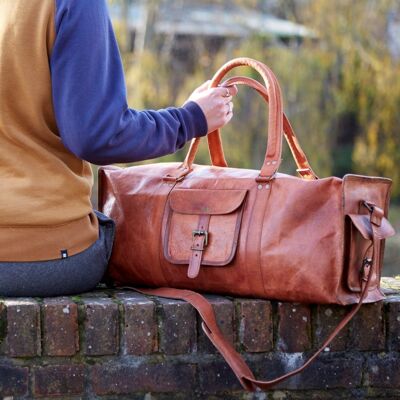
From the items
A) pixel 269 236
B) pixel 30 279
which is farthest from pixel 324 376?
pixel 30 279

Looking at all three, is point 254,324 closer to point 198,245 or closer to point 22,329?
point 198,245

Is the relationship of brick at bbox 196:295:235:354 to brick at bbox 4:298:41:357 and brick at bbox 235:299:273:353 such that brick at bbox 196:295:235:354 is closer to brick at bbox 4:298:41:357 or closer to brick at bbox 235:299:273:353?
brick at bbox 235:299:273:353

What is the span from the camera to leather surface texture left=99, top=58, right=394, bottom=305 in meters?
2.17

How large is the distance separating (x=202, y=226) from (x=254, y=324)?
28 cm

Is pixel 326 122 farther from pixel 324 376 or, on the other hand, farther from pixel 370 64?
pixel 324 376

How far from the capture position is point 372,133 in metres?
11.3

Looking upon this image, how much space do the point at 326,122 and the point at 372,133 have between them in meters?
0.68

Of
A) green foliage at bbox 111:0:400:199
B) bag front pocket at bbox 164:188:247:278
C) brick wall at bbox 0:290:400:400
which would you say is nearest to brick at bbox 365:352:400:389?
brick wall at bbox 0:290:400:400

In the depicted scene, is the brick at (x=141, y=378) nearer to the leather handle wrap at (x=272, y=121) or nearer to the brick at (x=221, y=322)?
the brick at (x=221, y=322)

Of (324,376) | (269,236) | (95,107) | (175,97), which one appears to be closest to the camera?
(95,107)

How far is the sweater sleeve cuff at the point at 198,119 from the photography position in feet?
7.52

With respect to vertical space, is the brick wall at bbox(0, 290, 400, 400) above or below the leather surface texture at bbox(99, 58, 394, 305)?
below

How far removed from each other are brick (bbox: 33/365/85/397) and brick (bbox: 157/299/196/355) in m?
0.21

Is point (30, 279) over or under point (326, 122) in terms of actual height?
over
